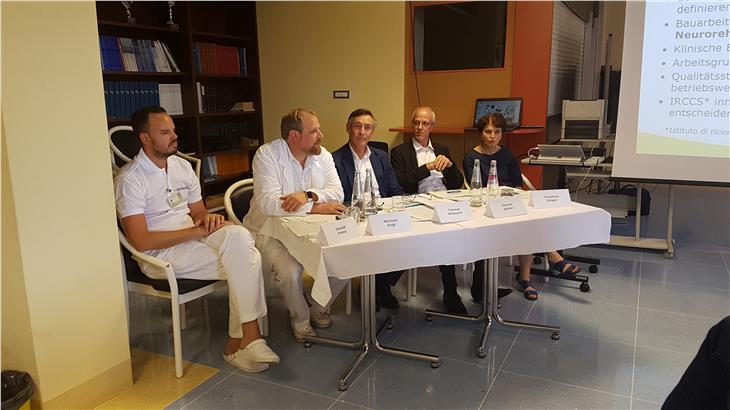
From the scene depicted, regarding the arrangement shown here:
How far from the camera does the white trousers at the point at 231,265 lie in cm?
249

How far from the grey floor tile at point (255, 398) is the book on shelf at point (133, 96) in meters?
2.78

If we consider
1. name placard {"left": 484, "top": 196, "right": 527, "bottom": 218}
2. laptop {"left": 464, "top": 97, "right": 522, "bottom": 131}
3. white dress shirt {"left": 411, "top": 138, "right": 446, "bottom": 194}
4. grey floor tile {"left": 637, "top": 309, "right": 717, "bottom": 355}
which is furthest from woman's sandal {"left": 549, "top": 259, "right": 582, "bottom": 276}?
laptop {"left": 464, "top": 97, "right": 522, "bottom": 131}

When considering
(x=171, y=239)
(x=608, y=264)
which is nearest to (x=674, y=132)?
(x=608, y=264)

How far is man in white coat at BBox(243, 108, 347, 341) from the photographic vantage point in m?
2.67

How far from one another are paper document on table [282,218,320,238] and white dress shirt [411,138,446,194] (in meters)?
1.27

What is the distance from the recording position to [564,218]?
2.44m

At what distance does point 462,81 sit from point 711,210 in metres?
3.17

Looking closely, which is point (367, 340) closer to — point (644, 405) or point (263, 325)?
point (263, 325)

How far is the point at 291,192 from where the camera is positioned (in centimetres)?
282

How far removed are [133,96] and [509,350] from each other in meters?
3.55

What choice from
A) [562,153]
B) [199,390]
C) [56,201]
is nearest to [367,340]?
[199,390]

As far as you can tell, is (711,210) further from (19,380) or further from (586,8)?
(19,380)

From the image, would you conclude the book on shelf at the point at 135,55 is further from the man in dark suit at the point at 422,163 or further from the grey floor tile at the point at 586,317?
the grey floor tile at the point at 586,317

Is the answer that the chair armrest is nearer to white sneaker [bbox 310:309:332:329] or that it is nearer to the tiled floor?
the tiled floor
